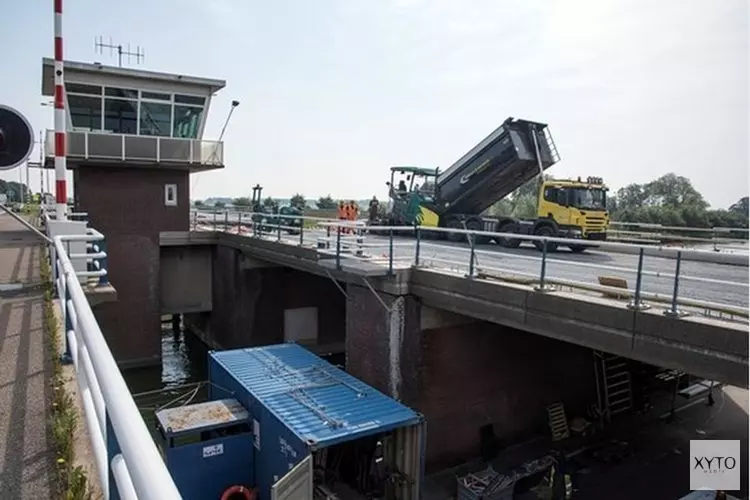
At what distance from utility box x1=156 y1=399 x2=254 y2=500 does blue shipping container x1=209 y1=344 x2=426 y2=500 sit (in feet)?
0.86

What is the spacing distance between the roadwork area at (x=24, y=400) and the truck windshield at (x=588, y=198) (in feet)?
55.0

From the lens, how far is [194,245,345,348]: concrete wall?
2103cm

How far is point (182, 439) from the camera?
9805mm

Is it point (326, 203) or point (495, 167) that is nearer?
point (495, 167)

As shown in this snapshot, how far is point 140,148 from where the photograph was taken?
19656 millimetres

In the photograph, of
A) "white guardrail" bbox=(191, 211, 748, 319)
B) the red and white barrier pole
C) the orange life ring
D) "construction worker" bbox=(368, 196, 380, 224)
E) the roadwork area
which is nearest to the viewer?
the roadwork area

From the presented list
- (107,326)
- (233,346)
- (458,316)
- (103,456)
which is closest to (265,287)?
(233,346)

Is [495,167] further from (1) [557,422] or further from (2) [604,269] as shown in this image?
(2) [604,269]

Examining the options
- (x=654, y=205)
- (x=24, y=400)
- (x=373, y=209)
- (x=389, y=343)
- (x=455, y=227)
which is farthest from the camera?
(x=654, y=205)

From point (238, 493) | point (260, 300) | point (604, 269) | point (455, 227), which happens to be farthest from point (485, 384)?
point (260, 300)

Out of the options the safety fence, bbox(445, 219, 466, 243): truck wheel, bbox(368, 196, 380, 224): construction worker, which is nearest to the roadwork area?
the safety fence

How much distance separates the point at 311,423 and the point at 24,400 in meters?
5.55

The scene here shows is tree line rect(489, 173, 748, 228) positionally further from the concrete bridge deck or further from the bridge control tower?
the bridge control tower

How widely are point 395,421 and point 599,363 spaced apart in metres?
8.27
